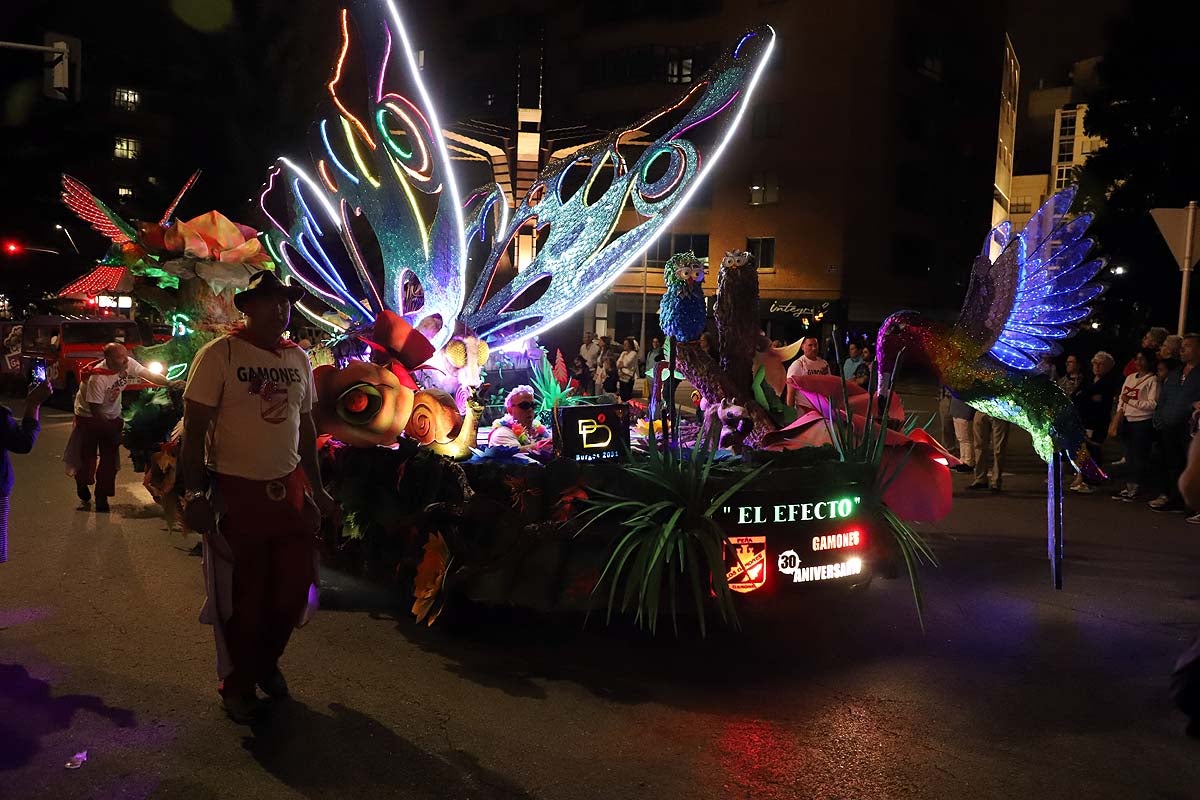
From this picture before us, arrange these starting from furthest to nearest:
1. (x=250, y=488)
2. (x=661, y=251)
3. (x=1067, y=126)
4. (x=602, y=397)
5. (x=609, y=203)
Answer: (x=1067, y=126), (x=661, y=251), (x=602, y=397), (x=609, y=203), (x=250, y=488)

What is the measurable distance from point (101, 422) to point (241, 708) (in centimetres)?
564

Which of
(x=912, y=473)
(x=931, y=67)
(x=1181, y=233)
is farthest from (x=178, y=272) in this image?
(x=931, y=67)

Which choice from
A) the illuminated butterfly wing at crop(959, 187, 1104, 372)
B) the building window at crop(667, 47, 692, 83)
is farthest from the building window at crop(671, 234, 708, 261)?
the illuminated butterfly wing at crop(959, 187, 1104, 372)

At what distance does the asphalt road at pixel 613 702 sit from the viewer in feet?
12.0

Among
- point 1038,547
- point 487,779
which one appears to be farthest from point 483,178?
point 487,779

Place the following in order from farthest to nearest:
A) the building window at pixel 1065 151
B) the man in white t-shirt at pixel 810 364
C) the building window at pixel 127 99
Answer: the building window at pixel 1065 151
the building window at pixel 127 99
the man in white t-shirt at pixel 810 364

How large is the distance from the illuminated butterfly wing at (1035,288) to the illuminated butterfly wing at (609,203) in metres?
2.14

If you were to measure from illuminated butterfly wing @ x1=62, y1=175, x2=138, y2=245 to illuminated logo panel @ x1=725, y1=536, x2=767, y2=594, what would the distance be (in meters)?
6.71

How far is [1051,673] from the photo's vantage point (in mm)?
4980

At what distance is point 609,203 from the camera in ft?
24.2

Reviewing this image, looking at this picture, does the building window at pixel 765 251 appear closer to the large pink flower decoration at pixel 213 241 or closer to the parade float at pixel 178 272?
the large pink flower decoration at pixel 213 241

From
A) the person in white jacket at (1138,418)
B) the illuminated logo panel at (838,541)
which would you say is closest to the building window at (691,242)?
the person in white jacket at (1138,418)

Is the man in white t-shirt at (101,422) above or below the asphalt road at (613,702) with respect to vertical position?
above

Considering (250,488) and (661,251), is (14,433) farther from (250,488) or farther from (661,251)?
(661,251)
